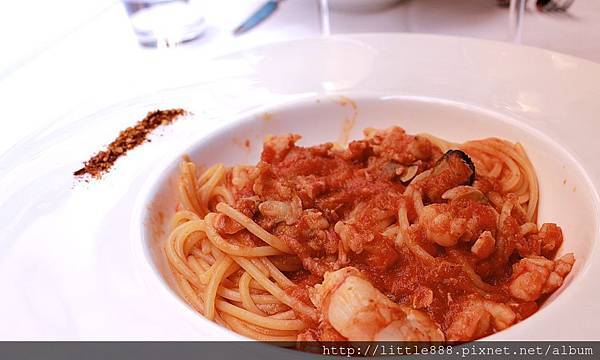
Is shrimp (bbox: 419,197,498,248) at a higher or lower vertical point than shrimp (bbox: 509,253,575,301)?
higher

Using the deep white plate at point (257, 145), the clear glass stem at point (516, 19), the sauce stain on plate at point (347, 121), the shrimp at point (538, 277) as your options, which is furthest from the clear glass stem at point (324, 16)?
the shrimp at point (538, 277)

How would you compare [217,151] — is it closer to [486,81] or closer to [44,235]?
[44,235]

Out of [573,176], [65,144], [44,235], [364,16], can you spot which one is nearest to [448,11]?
[364,16]

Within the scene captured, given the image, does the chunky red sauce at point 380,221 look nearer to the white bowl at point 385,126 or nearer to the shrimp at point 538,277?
the shrimp at point 538,277

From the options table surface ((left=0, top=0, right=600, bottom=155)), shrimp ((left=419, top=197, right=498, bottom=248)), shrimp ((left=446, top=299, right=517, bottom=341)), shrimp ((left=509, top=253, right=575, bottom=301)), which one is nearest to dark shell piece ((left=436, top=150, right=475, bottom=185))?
shrimp ((left=419, top=197, right=498, bottom=248))

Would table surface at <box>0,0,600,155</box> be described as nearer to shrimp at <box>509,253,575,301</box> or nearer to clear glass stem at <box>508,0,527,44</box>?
clear glass stem at <box>508,0,527,44</box>

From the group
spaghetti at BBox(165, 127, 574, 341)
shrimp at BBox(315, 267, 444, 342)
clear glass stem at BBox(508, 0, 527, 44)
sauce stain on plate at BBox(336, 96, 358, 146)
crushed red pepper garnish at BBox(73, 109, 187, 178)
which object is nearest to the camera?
shrimp at BBox(315, 267, 444, 342)

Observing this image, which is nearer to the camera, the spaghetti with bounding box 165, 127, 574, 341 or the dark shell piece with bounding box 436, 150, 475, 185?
the spaghetti with bounding box 165, 127, 574, 341
